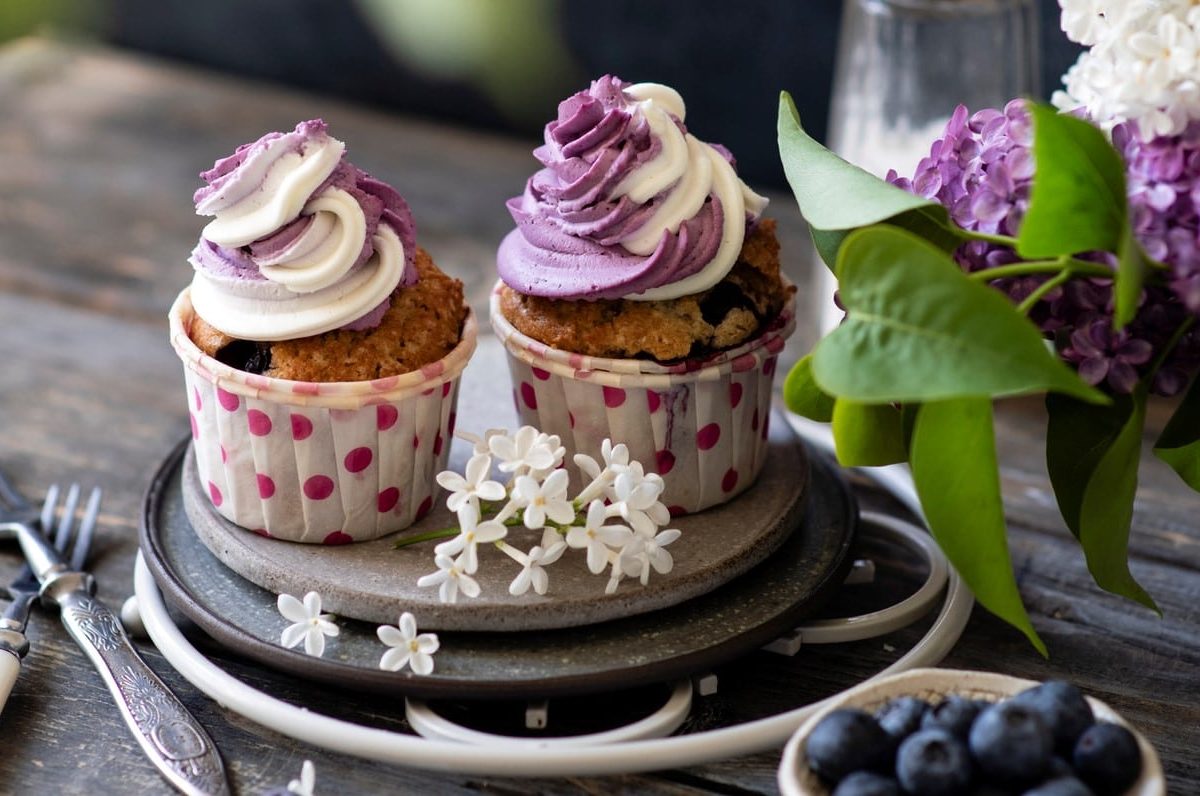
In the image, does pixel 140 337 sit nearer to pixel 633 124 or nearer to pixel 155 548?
pixel 155 548

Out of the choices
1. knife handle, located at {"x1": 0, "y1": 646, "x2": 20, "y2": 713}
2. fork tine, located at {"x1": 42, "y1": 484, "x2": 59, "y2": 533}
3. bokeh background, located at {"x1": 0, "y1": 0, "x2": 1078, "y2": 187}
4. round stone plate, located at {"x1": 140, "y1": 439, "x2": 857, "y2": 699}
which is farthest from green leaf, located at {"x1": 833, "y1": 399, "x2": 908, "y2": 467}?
bokeh background, located at {"x1": 0, "y1": 0, "x2": 1078, "y2": 187}

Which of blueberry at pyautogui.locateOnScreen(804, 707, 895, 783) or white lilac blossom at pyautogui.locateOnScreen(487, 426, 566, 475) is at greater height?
white lilac blossom at pyautogui.locateOnScreen(487, 426, 566, 475)

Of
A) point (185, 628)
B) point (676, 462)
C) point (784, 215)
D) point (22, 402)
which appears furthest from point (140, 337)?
point (784, 215)

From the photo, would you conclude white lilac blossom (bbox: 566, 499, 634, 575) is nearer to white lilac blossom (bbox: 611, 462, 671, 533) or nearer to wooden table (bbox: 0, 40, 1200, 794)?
white lilac blossom (bbox: 611, 462, 671, 533)

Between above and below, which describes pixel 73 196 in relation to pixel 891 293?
below

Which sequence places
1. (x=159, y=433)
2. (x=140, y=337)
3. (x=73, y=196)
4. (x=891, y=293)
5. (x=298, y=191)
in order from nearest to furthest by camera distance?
(x=891, y=293), (x=298, y=191), (x=159, y=433), (x=140, y=337), (x=73, y=196)

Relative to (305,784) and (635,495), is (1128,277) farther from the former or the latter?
(305,784)
